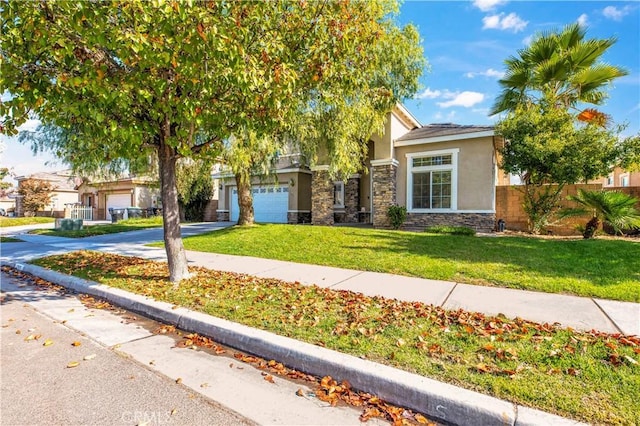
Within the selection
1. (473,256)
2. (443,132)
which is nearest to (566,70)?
(443,132)

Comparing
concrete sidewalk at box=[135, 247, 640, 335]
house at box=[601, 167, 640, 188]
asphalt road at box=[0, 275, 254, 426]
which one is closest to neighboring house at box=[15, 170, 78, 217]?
concrete sidewalk at box=[135, 247, 640, 335]

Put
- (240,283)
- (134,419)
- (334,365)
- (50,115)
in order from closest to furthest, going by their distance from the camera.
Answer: (134,419) < (334,365) < (50,115) < (240,283)

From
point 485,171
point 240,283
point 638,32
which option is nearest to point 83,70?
point 240,283

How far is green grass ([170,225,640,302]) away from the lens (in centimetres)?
604

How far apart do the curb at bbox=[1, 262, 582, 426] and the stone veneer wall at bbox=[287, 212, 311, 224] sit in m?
15.4

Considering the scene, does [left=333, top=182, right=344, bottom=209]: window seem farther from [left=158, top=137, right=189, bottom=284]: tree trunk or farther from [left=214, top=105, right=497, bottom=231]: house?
[left=158, top=137, right=189, bottom=284]: tree trunk

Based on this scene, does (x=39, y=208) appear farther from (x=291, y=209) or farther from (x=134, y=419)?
(x=134, y=419)

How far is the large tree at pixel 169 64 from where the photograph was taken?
4.20 metres

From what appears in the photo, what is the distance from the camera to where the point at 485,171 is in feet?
45.9

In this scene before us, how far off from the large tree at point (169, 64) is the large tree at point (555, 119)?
809 centimetres

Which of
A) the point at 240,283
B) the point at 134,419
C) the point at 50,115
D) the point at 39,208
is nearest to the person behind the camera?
the point at 134,419

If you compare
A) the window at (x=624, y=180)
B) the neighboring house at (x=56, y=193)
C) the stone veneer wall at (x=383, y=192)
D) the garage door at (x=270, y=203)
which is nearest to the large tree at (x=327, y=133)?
the stone veneer wall at (x=383, y=192)

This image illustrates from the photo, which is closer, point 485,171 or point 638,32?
point 638,32

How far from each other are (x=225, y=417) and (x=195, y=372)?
888mm
